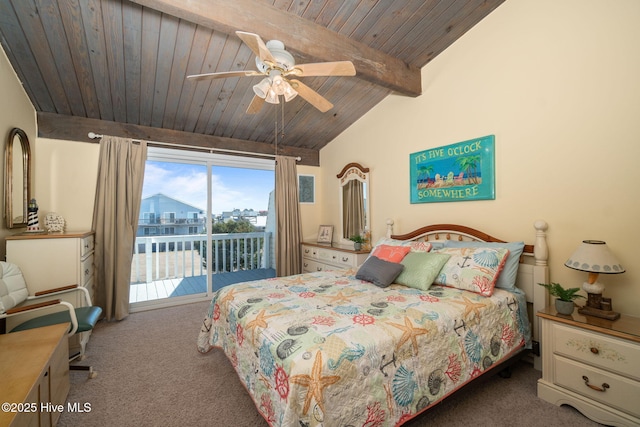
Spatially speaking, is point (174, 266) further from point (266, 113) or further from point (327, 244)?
point (266, 113)

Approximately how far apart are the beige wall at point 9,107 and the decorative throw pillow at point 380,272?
3.20 m

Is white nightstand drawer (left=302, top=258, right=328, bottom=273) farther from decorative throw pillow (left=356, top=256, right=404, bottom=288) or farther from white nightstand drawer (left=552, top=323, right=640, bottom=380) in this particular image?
white nightstand drawer (left=552, top=323, right=640, bottom=380)

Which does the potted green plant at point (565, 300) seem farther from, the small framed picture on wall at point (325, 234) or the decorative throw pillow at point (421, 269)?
the small framed picture on wall at point (325, 234)

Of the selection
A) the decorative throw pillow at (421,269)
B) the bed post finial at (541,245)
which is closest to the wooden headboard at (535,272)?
the bed post finial at (541,245)

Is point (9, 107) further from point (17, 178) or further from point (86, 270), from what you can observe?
point (86, 270)

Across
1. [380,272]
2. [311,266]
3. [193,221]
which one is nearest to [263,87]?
[380,272]

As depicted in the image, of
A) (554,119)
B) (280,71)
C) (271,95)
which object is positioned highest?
(280,71)

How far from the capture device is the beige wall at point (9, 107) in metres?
2.28

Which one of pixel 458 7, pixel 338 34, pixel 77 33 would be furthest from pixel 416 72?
pixel 77 33

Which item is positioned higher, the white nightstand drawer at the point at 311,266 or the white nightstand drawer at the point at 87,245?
the white nightstand drawer at the point at 87,245

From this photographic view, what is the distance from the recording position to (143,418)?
1679mm

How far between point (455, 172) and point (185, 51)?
2.86m

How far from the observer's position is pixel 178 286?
418 cm

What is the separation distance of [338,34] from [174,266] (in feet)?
12.9
